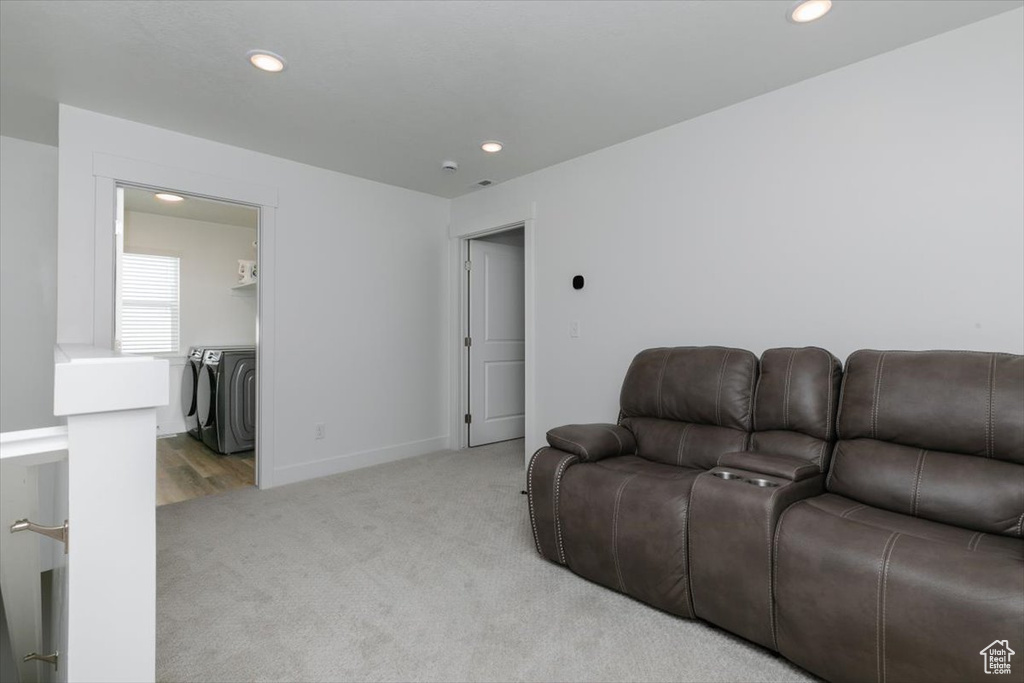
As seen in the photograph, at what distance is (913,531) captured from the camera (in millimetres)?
1556

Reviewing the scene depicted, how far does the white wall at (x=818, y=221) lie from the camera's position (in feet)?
6.64

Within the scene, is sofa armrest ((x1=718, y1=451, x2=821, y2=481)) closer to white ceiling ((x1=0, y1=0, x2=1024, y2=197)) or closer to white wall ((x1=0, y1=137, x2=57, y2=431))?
white ceiling ((x1=0, y1=0, x2=1024, y2=197))

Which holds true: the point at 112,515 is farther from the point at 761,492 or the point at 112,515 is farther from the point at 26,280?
the point at 26,280

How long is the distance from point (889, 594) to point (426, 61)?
2.64 meters

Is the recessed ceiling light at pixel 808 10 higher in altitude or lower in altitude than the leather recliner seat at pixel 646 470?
higher

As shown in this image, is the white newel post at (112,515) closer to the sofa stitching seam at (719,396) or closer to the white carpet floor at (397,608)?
the white carpet floor at (397,608)

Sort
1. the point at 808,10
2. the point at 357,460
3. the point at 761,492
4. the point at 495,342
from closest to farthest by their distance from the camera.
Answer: the point at 761,492
the point at 808,10
the point at 357,460
the point at 495,342

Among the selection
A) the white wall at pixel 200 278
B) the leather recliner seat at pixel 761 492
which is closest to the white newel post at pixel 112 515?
the leather recliner seat at pixel 761 492

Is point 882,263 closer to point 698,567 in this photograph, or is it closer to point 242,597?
point 698,567

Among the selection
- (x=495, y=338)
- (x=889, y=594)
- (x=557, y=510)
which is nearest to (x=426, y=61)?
(x=557, y=510)

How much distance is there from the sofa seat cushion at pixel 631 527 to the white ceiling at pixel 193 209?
4.02 m

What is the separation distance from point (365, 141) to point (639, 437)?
2541 mm

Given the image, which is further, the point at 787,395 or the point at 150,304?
the point at 150,304

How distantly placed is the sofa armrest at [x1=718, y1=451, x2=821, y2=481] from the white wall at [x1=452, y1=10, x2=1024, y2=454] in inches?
31.5
